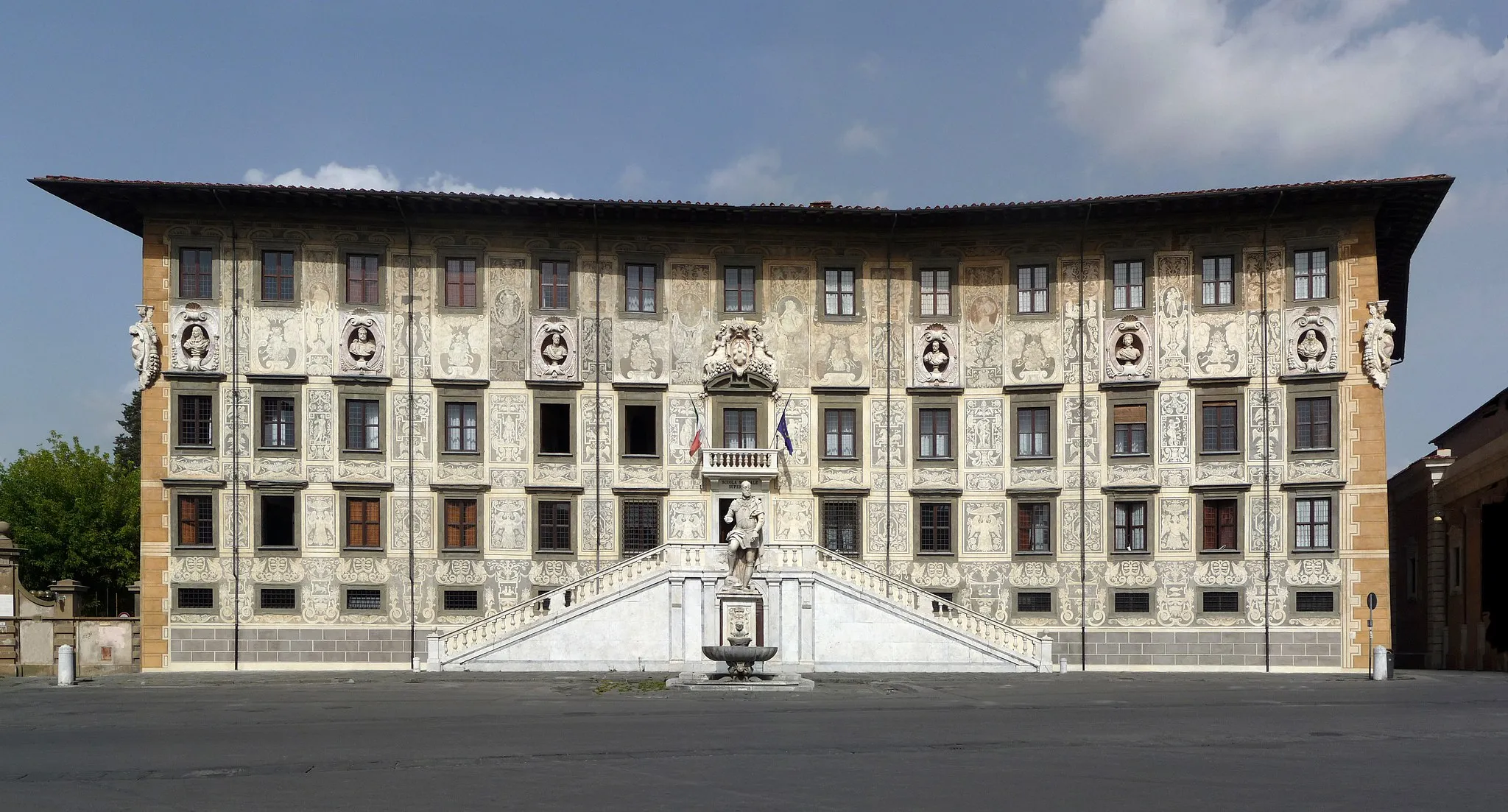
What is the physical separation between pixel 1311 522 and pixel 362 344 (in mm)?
27906

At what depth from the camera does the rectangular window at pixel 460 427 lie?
42.9 m

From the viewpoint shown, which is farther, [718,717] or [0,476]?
[0,476]

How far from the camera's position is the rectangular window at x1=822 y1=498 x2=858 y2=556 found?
143 feet

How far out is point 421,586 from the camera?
42.2 m

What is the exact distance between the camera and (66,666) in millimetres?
36812

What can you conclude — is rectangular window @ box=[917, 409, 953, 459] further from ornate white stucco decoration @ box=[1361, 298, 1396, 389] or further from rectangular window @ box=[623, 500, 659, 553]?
ornate white stucco decoration @ box=[1361, 298, 1396, 389]

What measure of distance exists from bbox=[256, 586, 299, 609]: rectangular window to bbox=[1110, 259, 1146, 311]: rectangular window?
2545 cm

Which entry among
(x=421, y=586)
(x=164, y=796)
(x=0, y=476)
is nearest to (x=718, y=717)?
(x=164, y=796)

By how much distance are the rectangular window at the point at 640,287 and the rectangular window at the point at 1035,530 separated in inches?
497

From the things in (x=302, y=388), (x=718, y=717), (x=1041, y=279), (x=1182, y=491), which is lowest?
(x=718, y=717)

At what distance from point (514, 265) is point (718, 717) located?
2199cm

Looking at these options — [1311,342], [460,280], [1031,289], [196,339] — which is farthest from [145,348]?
[1311,342]

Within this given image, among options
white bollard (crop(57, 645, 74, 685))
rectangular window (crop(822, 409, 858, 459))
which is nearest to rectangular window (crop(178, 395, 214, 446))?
white bollard (crop(57, 645, 74, 685))

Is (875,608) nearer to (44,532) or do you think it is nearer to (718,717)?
(718,717)
